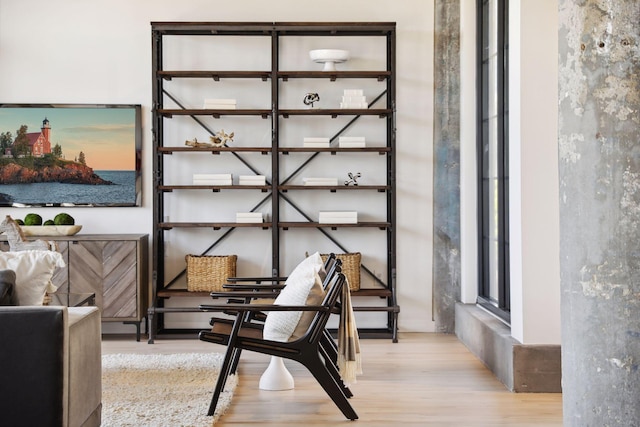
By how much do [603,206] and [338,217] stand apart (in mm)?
4581

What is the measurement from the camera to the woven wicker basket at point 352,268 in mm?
7477

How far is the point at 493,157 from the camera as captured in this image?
22.5ft

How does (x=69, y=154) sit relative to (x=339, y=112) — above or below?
below

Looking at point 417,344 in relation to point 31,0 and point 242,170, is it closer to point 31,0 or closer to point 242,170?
point 242,170

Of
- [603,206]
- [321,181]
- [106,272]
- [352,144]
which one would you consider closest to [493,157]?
[352,144]

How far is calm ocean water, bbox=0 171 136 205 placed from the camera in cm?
775

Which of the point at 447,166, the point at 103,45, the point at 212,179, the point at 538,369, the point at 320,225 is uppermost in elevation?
the point at 103,45

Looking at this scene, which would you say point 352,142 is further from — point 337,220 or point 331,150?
point 337,220

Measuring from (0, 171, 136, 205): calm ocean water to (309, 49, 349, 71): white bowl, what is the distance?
2.04 m

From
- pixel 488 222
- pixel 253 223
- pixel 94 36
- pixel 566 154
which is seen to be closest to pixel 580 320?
pixel 566 154

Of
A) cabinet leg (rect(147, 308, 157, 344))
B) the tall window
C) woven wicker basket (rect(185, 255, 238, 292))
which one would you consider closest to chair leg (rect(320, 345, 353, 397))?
the tall window

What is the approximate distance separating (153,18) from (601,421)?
6.01 meters

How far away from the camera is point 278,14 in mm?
7793

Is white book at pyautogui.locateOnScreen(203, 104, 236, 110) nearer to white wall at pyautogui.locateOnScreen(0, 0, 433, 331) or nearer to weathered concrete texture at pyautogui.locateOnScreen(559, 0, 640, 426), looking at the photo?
white wall at pyautogui.locateOnScreen(0, 0, 433, 331)
